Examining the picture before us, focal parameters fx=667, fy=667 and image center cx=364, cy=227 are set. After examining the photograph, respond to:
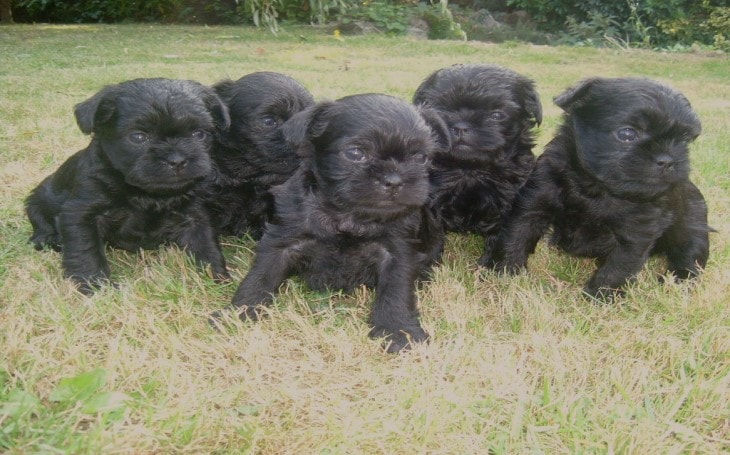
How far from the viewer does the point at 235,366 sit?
10.1 ft

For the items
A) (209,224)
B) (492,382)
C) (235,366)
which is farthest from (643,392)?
(209,224)

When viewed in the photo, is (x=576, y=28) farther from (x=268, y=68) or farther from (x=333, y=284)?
(x=333, y=284)

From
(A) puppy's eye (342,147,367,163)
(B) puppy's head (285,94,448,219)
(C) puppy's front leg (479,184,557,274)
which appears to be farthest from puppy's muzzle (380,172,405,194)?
(C) puppy's front leg (479,184,557,274)

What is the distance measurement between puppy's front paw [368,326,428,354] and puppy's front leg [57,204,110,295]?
66.4 inches

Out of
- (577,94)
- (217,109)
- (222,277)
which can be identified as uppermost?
(577,94)

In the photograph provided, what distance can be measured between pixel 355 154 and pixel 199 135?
122cm

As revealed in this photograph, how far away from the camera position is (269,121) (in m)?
4.71

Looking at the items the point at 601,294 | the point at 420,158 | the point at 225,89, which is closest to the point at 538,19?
the point at 225,89

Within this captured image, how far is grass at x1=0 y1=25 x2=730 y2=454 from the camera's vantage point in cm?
254

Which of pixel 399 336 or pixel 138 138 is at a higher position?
pixel 138 138

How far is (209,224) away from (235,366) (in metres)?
1.58

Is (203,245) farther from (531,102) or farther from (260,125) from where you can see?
(531,102)

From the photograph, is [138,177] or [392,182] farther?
[138,177]

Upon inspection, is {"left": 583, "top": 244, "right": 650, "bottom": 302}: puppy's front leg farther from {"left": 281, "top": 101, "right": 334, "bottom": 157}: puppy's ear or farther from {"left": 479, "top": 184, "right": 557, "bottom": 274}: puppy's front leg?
{"left": 281, "top": 101, "right": 334, "bottom": 157}: puppy's ear
